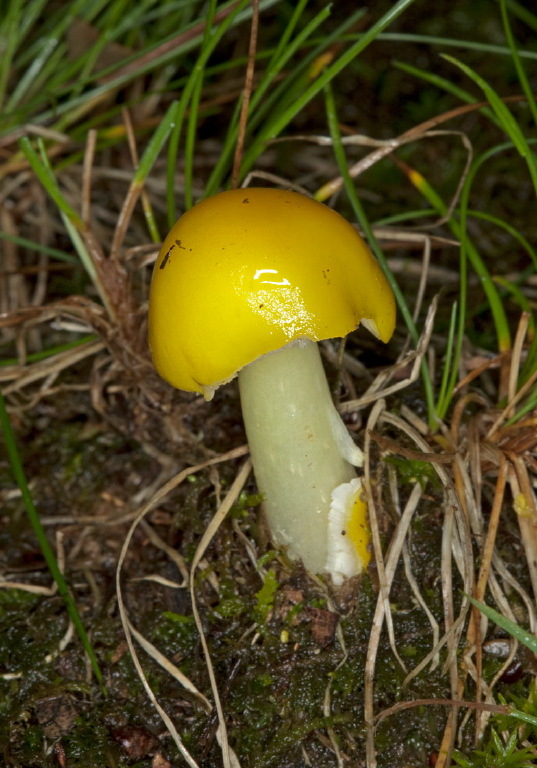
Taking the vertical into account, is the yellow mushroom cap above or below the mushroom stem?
above

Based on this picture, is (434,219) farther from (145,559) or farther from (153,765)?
(153,765)

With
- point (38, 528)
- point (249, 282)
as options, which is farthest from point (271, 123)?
point (38, 528)

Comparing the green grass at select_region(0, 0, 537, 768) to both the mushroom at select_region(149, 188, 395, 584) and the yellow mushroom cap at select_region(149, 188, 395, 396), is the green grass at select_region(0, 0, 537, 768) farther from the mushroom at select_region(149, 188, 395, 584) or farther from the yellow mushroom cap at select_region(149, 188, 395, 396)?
the yellow mushroom cap at select_region(149, 188, 395, 396)

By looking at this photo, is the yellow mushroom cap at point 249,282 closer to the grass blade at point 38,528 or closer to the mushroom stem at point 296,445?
the mushroom stem at point 296,445

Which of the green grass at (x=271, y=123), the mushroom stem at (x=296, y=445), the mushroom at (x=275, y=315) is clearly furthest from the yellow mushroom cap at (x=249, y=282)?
the green grass at (x=271, y=123)

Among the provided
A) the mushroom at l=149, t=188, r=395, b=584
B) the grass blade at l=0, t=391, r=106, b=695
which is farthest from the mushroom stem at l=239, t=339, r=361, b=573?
the grass blade at l=0, t=391, r=106, b=695

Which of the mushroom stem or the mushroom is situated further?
the mushroom stem

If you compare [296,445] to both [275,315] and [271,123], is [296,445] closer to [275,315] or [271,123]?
[275,315]

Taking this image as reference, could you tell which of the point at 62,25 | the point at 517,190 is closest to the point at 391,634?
the point at 517,190
